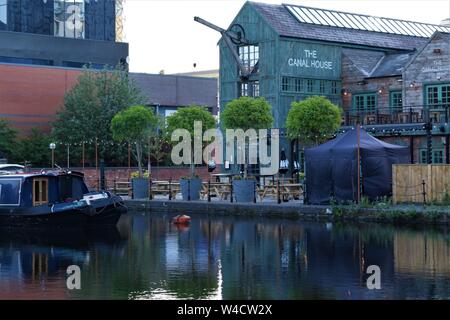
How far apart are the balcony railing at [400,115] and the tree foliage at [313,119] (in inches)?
221

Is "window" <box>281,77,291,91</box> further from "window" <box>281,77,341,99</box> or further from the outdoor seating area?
the outdoor seating area

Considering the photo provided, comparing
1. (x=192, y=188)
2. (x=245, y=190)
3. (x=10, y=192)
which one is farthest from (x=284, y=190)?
(x=10, y=192)

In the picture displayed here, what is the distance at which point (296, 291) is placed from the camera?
59.1 ft

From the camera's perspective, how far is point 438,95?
48781 millimetres

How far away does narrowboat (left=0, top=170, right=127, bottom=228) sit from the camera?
32.7 m

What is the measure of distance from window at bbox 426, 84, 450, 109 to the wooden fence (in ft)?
46.9

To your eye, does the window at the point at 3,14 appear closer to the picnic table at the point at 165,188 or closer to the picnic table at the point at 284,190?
the picnic table at the point at 165,188

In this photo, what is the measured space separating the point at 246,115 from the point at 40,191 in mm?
11420

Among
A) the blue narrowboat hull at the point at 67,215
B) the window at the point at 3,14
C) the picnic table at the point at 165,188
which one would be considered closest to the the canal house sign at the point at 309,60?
the picnic table at the point at 165,188

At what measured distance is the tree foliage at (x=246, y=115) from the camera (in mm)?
41750

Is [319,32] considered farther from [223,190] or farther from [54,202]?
[54,202]
